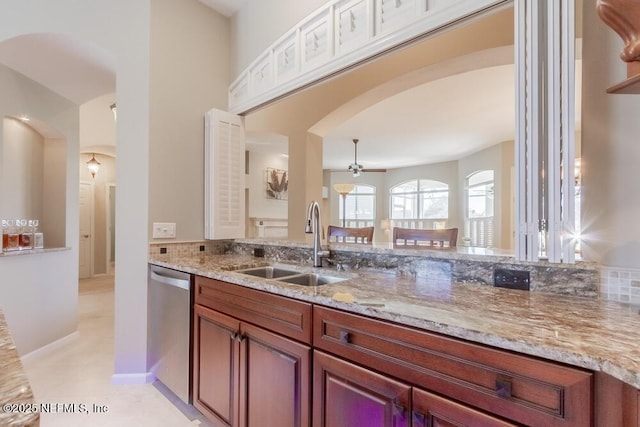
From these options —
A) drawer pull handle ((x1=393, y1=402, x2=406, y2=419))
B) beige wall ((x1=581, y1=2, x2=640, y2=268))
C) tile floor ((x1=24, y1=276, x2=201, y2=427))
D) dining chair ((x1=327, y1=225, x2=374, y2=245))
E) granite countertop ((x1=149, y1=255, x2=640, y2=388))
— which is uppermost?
beige wall ((x1=581, y1=2, x2=640, y2=268))

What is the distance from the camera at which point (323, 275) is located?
6.09 feet

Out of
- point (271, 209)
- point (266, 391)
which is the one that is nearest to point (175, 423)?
point (266, 391)

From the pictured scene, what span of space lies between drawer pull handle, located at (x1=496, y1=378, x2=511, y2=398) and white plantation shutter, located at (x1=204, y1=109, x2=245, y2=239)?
230 cm

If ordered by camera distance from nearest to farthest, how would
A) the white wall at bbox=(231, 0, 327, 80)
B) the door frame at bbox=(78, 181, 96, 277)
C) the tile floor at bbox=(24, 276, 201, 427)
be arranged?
the tile floor at bbox=(24, 276, 201, 427)
the white wall at bbox=(231, 0, 327, 80)
the door frame at bbox=(78, 181, 96, 277)

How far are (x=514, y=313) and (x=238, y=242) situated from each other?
2251 mm

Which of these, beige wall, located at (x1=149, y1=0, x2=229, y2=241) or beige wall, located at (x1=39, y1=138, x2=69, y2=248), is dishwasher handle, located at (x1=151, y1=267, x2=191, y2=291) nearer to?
beige wall, located at (x1=149, y1=0, x2=229, y2=241)

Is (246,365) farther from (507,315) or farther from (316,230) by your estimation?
(507,315)

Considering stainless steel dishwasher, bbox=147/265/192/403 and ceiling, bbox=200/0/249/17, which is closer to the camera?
stainless steel dishwasher, bbox=147/265/192/403

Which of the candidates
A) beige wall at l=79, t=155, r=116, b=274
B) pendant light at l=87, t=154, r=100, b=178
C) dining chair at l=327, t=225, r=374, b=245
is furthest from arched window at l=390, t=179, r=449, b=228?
pendant light at l=87, t=154, r=100, b=178

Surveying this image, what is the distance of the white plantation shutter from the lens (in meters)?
2.71

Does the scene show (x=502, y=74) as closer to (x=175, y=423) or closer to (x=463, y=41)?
(x=463, y=41)

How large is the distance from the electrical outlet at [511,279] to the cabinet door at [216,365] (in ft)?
3.99

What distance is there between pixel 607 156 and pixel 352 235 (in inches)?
87.9

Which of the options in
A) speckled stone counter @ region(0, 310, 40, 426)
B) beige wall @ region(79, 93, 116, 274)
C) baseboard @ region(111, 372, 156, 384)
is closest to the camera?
speckled stone counter @ region(0, 310, 40, 426)
